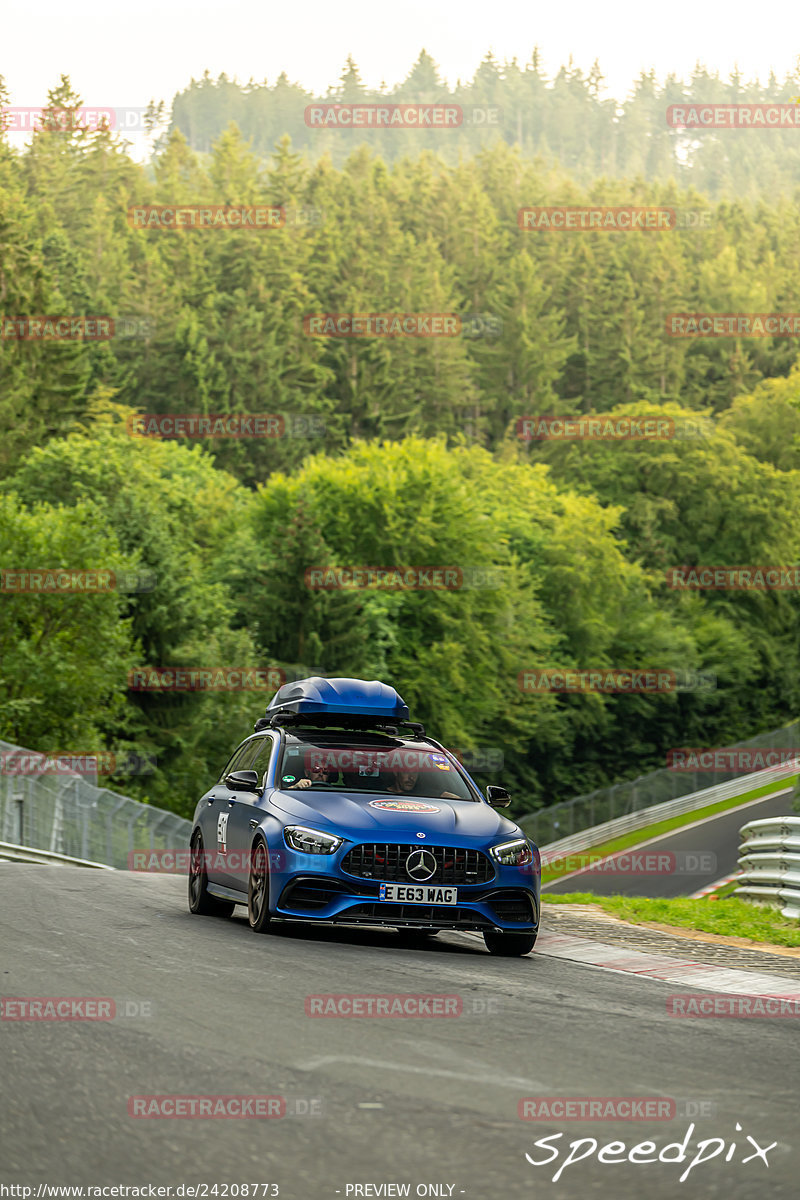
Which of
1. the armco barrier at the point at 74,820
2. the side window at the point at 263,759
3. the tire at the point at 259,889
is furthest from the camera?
the armco barrier at the point at 74,820

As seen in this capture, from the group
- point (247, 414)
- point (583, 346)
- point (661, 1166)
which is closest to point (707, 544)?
point (247, 414)

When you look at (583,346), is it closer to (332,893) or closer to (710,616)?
(710,616)

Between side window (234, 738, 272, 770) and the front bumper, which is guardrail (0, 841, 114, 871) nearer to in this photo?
side window (234, 738, 272, 770)

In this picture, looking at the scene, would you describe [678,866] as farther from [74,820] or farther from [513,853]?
[513,853]

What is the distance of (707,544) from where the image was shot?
83750 millimetres

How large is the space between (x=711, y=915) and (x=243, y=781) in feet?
18.3

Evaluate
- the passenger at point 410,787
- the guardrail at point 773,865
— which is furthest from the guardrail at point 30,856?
the passenger at point 410,787

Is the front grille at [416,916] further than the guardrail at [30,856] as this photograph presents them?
No

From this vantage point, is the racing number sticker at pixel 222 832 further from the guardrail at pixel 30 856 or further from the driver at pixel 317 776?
the guardrail at pixel 30 856

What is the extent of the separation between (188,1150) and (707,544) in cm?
8041

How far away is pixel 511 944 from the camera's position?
38.0ft

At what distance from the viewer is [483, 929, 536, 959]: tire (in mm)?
11562

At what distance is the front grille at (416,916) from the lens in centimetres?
1117

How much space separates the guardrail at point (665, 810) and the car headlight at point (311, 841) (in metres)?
35.8
